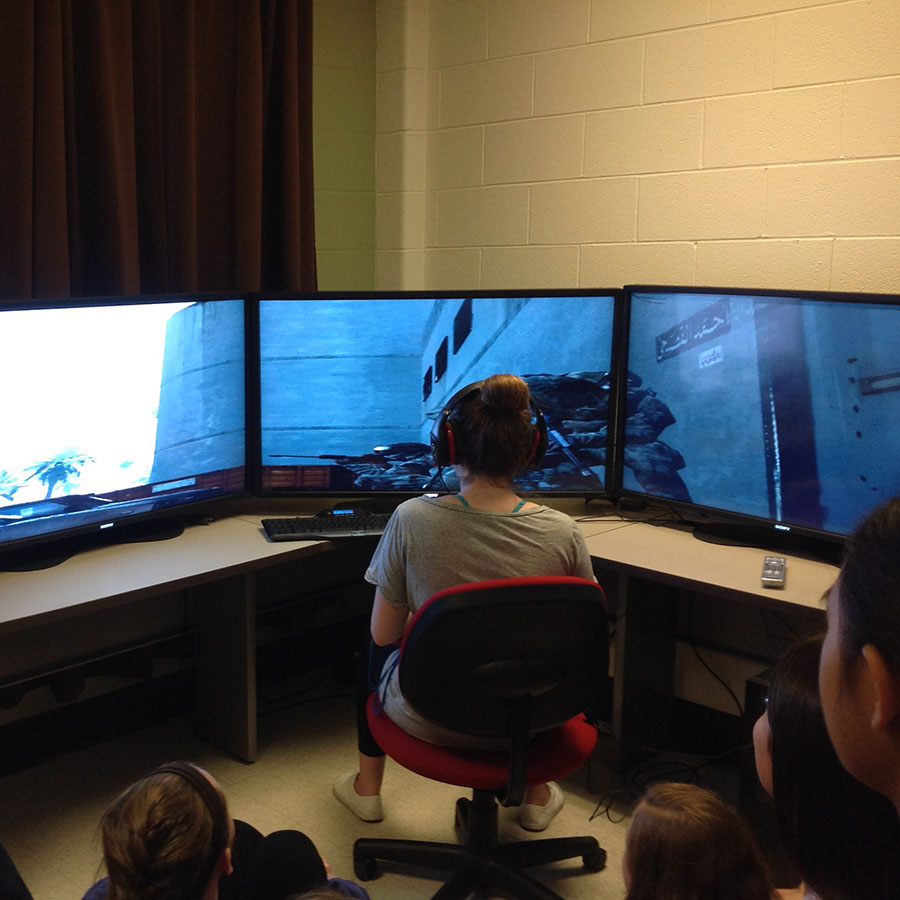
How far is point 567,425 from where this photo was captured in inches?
111

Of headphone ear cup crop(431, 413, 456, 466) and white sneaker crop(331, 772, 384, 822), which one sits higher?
headphone ear cup crop(431, 413, 456, 466)

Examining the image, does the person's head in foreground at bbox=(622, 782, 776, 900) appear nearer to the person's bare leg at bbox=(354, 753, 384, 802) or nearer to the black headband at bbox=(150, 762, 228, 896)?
the black headband at bbox=(150, 762, 228, 896)

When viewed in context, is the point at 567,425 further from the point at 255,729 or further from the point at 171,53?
the point at 171,53

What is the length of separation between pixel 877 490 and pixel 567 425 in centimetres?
83

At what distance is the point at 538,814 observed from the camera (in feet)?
8.32

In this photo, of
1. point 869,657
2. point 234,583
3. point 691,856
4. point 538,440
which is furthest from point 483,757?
point 869,657

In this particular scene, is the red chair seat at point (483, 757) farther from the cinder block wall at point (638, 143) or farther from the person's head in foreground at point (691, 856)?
the cinder block wall at point (638, 143)

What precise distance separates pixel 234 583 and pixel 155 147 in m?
1.18

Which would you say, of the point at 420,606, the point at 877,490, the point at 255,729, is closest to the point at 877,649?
the point at 420,606

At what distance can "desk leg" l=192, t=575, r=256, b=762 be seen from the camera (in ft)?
9.04

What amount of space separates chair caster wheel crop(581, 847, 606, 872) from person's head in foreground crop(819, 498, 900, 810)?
1.78m

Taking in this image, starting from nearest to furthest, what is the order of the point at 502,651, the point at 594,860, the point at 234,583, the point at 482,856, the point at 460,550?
1. the point at 502,651
2. the point at 460,550
3. the point at 482,856
4. the point at 594,860
5. the point at 234,583

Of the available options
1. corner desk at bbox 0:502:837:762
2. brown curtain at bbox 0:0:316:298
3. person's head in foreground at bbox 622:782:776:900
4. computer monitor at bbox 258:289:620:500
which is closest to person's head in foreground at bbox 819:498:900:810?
person's head in foreground at bbox 622:782:776:900

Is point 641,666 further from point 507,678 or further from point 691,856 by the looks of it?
point 691,856
